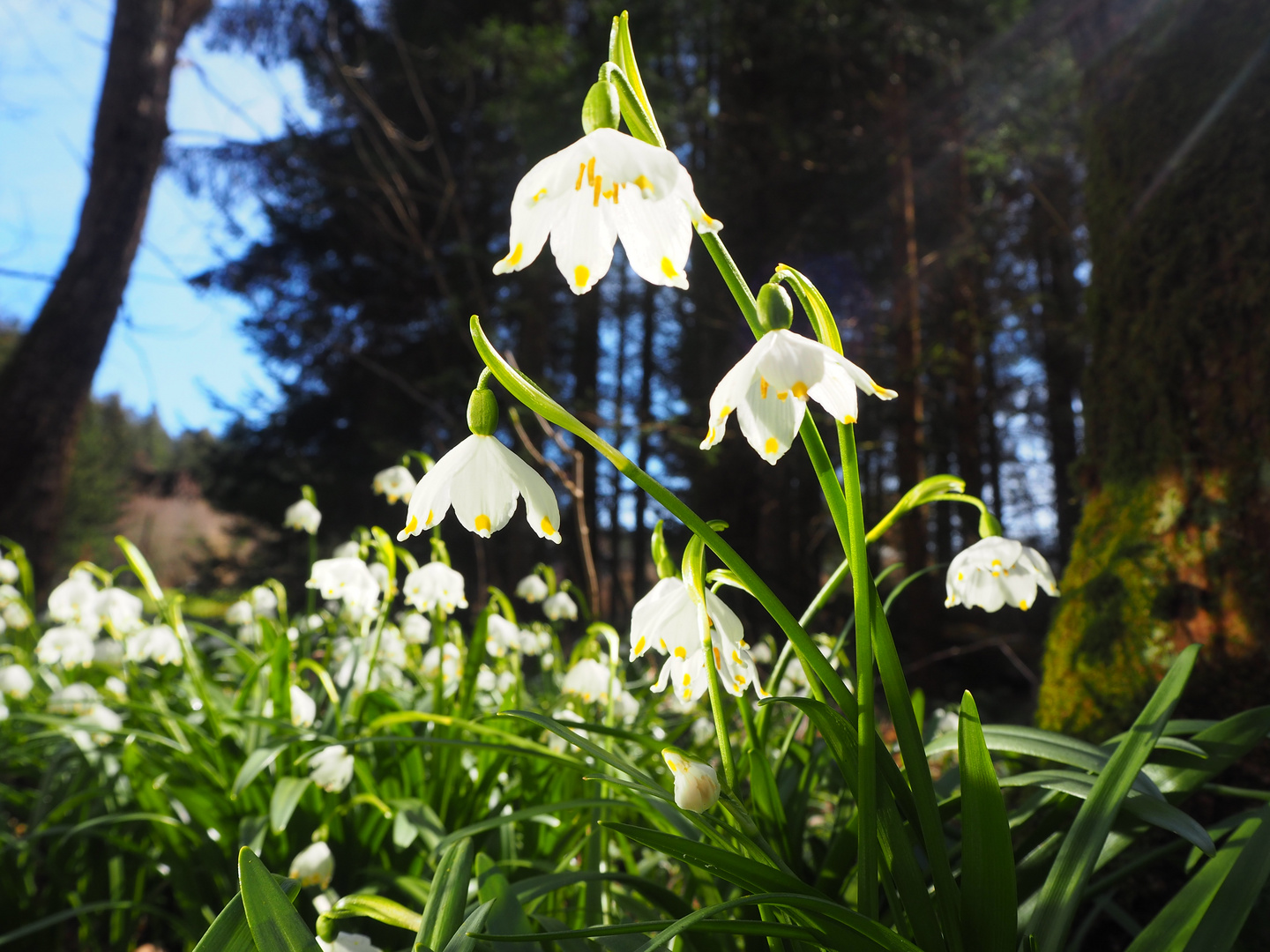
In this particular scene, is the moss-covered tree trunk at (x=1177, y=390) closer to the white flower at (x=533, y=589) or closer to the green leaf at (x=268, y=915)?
the white flower at (x=533, y=589)

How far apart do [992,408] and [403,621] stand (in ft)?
29.5

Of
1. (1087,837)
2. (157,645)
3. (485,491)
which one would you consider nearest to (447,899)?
(485,491)

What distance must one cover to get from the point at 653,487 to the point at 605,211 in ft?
0.94

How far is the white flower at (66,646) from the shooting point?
217 cm

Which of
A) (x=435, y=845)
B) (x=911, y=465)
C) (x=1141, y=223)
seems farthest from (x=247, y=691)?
(x=911, y=465)

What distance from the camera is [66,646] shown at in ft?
7.24

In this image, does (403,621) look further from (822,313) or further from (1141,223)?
(1141,223)

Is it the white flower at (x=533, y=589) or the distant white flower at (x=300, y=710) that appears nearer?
the distant white flower at (x=300, y=710)

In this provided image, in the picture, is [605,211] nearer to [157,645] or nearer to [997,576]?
[997,576]

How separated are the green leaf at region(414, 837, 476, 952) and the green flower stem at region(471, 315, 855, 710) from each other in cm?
51

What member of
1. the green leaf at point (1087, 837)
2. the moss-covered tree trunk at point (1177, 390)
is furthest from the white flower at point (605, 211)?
the moss-covered tree trunk at point (1177, 390)

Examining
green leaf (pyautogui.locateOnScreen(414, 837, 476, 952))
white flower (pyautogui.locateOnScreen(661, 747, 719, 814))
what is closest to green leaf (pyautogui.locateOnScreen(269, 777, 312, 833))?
green leaf (pyautogui.locateOnScreen(414, 837, 476, 952))

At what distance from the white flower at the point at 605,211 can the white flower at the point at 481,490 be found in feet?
Answer: 0.73

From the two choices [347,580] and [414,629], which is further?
[414,629]
